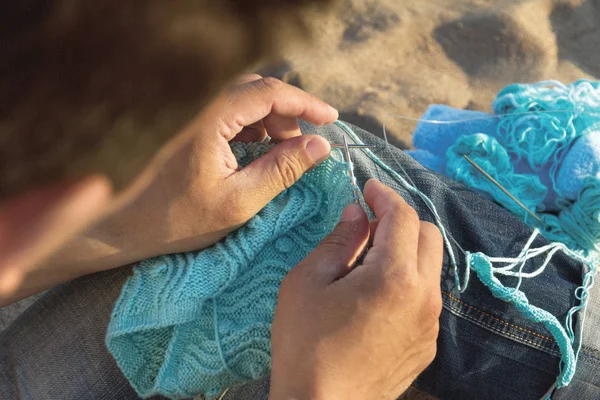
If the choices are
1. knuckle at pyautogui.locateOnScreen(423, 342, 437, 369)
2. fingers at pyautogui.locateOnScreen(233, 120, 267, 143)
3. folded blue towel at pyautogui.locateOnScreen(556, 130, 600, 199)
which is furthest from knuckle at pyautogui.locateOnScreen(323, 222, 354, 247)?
folded blue towel at pyautogui.locateOnScreen(556, 130, 600, 199)

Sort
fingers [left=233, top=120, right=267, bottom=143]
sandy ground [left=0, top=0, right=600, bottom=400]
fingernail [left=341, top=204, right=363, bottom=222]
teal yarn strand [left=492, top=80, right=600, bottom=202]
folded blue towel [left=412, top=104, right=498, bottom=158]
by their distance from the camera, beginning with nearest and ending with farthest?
fingernail [left=341, top=204, right=363, bottom=222] → fingers [left=233, top=120, right=267, bottom=143] → teal yarn strand [left=492, top=80, right=600, bottom=202] → folded blue towel [left=412, top=104, right=498, bottom=158] → sandy ground [left=0, top=0, right=600, bottom=400]

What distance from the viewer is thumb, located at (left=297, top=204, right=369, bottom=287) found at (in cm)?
76

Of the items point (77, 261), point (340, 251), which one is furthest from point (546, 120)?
point (77, 261)

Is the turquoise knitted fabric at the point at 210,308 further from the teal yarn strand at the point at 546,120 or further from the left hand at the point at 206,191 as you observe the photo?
the teal yarn strand at the point at 546,120

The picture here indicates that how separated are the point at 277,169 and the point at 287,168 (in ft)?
0.06

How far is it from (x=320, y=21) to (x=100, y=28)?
8.2 inches

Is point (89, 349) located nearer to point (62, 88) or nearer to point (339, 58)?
point (62, 88)

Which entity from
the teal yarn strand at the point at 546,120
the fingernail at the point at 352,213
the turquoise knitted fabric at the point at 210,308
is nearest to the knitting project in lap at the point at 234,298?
the turquoise knitted fabric at the point at 210,308

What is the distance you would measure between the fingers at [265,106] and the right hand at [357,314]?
0.26 m

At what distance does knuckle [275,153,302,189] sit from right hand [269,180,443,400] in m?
0.17

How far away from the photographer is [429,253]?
81cm

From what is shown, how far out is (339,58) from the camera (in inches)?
80.1

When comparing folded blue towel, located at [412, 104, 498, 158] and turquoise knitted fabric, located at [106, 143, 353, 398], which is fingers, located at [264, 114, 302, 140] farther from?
folded blue towel, located at [412, 104, 498, 158]

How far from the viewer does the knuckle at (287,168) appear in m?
0.92
